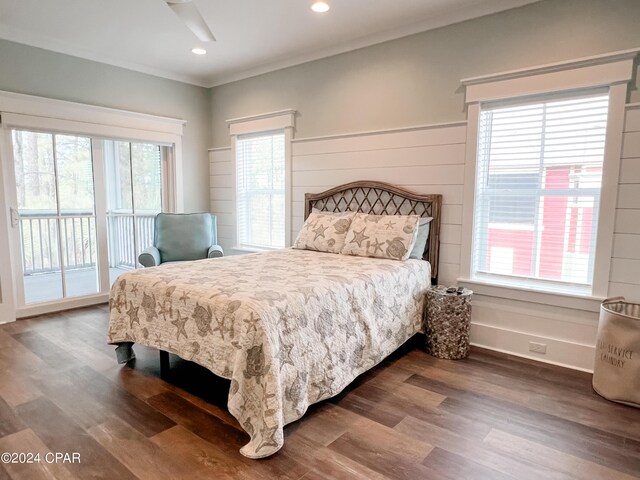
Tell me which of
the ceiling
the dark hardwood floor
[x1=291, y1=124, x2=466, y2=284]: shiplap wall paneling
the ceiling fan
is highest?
the ceiling

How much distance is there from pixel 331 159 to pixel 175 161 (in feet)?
7.07

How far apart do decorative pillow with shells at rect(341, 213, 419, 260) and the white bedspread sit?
0.44 ft

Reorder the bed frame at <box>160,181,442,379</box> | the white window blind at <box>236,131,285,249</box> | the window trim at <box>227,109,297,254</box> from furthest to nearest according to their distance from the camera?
the white window blind at <box>236,131,285,249</box>
the window trim at <box>227,109,297,254</box>
the bed frame at <box>160,181,442,379</box>

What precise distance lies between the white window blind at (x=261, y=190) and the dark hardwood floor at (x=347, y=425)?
219cm

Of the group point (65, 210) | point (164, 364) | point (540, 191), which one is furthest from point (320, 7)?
point (65, 210)

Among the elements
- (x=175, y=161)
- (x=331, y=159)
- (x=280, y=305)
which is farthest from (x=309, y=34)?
(x=280, y=305)

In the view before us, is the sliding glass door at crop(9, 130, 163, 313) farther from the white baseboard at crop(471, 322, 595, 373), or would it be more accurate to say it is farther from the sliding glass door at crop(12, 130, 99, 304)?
the white baseboard at crop(471, 322, 595, 373)

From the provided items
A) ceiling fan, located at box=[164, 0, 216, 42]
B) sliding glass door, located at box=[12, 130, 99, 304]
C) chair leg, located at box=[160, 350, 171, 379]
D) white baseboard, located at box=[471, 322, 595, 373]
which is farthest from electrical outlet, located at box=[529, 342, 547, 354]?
sliding glass door, located at box=[12, 130, 99, 304]

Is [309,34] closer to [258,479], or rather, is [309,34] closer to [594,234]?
[594,234]

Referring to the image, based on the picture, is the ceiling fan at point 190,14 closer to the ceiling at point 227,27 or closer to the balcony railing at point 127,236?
the ceiling at point 227,27

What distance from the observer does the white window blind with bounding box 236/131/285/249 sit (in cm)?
457

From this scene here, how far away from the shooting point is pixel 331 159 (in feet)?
13.2

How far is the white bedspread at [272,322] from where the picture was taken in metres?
1.84

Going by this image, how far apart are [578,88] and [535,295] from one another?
150 centimetres
